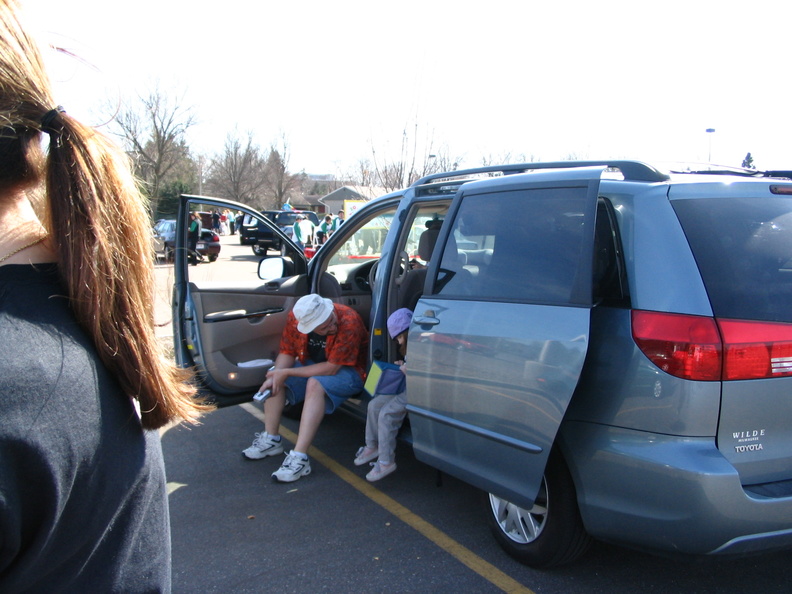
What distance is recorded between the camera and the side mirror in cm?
508

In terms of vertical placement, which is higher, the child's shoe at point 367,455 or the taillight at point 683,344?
the taillight at point 683,344

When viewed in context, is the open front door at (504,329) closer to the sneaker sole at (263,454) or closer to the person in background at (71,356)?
the sneaker sole at (263,454)

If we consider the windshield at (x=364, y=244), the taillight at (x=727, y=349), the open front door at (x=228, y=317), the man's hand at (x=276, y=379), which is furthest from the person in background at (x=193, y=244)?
the taillight at (x=727, y=349)

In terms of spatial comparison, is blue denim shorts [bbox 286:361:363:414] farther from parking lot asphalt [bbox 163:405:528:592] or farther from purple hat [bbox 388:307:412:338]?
purple hat [bbox 388:307:412:338]

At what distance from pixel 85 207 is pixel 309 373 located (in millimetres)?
3646

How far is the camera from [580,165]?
10.3 ft

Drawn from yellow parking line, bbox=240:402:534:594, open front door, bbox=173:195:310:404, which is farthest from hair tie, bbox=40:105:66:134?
open front door, bbox=173:195:310:404

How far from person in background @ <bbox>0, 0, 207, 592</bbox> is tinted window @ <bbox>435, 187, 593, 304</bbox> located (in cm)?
200

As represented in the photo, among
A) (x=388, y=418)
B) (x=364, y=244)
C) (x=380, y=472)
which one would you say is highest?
(x=364, y=244)

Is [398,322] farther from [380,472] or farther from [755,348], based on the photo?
[755,348]

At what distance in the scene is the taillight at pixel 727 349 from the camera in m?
2.26

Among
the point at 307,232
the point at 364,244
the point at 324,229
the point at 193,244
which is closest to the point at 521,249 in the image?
the point at 364,244

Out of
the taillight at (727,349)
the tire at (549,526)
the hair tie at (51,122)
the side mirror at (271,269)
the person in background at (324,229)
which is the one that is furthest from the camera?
the person in background at (324,229)

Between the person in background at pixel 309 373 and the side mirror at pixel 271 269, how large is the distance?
1.86 ft
